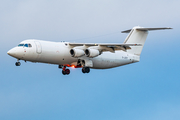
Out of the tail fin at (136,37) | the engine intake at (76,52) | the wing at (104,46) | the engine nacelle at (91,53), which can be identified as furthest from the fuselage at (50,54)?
the tail fin at (136,37)

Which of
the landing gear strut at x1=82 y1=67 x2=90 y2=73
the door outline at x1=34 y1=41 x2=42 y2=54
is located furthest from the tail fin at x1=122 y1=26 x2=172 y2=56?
the door outline at x1=34 y1=41 x2=42 y2=54

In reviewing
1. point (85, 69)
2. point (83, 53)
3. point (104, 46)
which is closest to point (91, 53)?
point (83, 53)

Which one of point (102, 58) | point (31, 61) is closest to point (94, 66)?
point (102, 58)

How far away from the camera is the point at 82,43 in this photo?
108 feet

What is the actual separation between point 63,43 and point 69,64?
1.80 m

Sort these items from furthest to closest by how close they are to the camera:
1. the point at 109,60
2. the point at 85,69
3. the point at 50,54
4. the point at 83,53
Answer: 1. the point at 109,60
2. the point at 85,69
3. the point at 83,53
4. the point at 50,54

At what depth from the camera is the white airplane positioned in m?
30.9

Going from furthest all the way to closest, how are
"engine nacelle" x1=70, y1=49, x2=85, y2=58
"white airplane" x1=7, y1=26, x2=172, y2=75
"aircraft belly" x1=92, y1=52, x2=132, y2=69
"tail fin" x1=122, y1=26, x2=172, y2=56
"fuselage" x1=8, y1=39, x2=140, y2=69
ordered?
1. "tail fin" x1=122, y1=26, x2=172, y2=56
2. "aircraft belly" x1=92, y1=52, x2=132, y2=69
3. "engine nacelle" x1=70, y1=49, x2=85, y2=58
4. "white airplane" x1=7, y1=26, x2=172, y2=75
5. "fuselage" x1=8, y1=39, x2=140, y2=69

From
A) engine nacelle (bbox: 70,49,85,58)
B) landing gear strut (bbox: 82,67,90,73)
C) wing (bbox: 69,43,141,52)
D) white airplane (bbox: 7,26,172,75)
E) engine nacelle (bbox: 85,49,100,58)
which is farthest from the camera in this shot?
landing gear strut (bbox: 82,67,90,73)

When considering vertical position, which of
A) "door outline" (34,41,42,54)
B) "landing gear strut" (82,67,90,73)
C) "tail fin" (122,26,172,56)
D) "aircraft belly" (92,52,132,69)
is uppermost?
"tail fin" (122,26,172,56)

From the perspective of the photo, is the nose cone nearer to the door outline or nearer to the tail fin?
the door outline

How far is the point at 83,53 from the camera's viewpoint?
107 feet

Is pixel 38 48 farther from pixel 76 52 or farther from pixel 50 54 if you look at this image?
pixel 76 52

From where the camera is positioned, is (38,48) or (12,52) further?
(38,48)
